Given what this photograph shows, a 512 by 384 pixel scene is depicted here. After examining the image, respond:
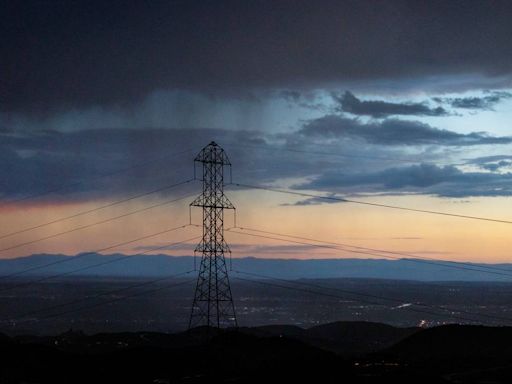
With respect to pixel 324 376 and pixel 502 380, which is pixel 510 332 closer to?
pixel 502 380

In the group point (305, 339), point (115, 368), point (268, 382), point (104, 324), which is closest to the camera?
point (268, 382)

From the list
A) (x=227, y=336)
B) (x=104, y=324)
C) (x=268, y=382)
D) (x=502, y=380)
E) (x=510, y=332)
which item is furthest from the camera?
(x=104, y=324)

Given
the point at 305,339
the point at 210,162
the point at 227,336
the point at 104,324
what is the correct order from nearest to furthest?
the point at 210,162
the point at 227,336
the point at 305,339
the point at 104,324

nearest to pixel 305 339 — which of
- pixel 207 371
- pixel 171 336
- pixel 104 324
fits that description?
pixel 171 336

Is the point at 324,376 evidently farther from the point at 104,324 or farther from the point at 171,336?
the point at 104,324

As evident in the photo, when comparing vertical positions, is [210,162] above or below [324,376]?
above

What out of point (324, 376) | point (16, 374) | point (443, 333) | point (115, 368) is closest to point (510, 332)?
point (443, 333)

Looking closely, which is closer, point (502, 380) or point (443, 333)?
point (502, 380)

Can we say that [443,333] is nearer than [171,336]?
Yes

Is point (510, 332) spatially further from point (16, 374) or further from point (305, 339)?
point (16, 374)

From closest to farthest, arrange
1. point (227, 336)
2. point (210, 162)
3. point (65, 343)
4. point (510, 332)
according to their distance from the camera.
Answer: point (210, 162) < point (227, 336) < point (510, 332) < point (65, 343)
